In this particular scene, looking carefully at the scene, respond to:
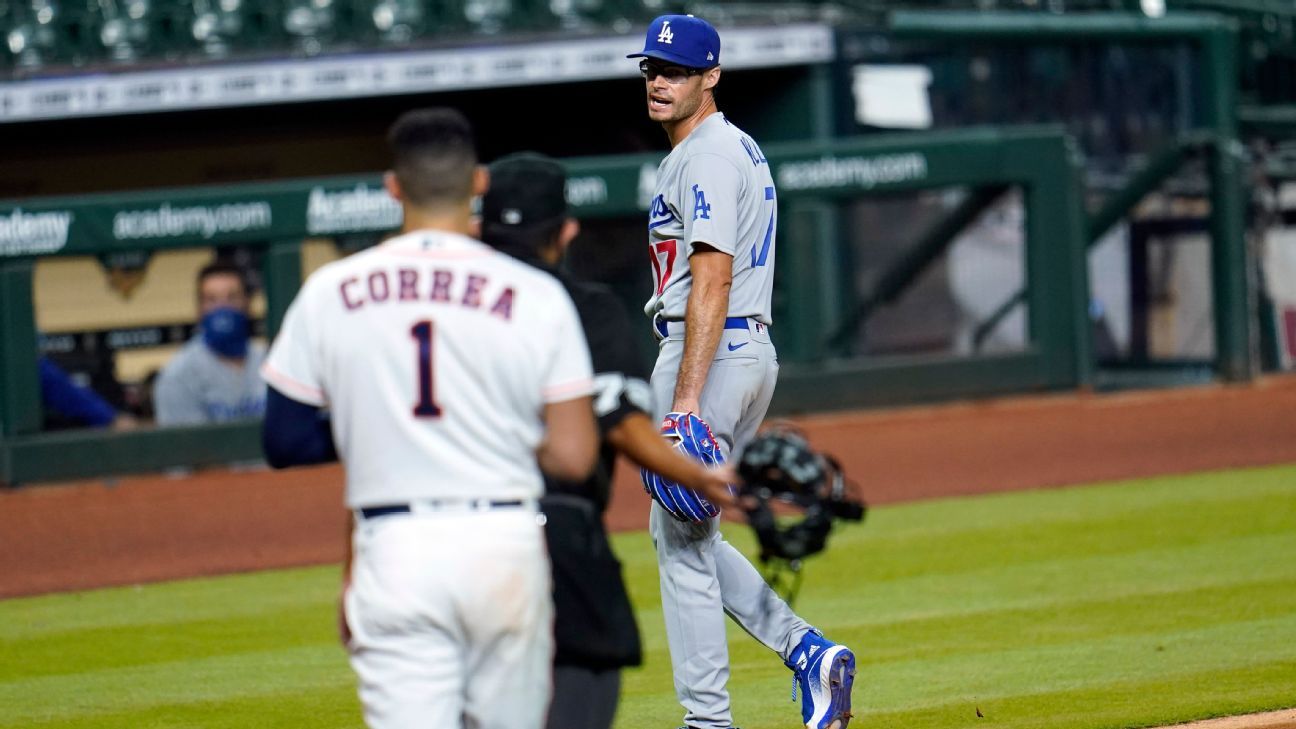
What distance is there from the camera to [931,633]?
6.92 metres

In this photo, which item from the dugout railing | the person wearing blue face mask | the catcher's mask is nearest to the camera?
the catcher's mask

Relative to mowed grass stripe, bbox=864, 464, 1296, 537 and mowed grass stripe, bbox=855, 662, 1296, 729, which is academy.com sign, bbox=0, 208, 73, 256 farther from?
mowed grass stripe, bbox=855, 662, 1296, 729

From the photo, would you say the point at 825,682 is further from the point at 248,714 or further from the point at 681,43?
the point at 248,714

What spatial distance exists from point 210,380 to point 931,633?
6.96 metres

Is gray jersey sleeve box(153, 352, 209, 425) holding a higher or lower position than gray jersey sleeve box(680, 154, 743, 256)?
lower

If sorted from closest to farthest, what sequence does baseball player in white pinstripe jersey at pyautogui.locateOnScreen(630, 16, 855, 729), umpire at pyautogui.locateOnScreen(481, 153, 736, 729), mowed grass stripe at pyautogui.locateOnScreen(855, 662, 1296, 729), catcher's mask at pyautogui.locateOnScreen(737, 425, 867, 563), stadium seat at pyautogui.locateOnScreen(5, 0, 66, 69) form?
umpire at pyautogui.locateOnScreen(481, 153, 736, 729) → catcher's mask at pyautogui.locateOnScreen(737, 425, 867, 563) → baseball player in white pinstripe jersey at pyautogui.locateOnScreen(630, 16, 855, 729) → mowed grass stripe at pyautogui.locateOnScreen(855, 662, 1296, 729) → stadium seat at pyautogui.locateOnScreen(5, 0, 66, 69)

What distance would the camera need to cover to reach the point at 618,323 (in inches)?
141

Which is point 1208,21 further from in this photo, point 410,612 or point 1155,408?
point 410,612

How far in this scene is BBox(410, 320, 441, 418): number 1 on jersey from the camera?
3.18 m

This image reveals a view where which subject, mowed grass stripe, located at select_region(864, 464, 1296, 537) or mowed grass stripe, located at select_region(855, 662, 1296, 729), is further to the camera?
mowed grass stripe, located at select_region(864, 464, 1296, 537)

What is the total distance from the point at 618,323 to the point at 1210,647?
3627 mm

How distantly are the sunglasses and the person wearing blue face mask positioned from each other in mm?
7748

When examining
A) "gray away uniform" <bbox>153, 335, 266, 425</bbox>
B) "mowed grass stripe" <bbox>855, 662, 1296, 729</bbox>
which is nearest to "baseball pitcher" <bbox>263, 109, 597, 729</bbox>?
"mowed grass stripe" <bbox>855, 662, 1296, 729</bbox>

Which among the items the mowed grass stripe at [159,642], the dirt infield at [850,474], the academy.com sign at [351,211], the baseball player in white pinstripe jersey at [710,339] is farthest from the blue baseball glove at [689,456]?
the academy.com sign at [351,211]
